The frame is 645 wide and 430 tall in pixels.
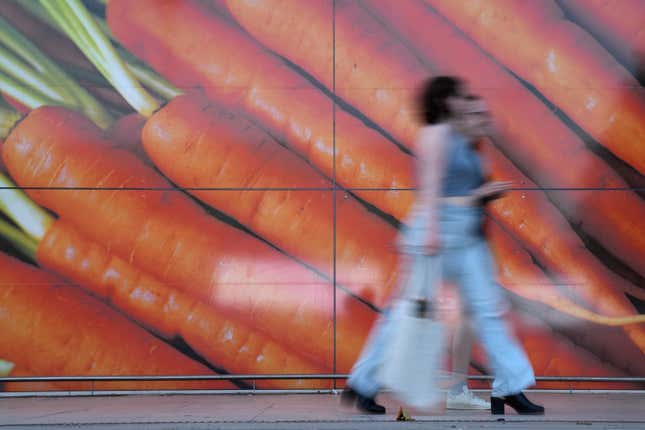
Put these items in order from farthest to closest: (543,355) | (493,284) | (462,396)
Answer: (543,355), (462,396), (493,284)

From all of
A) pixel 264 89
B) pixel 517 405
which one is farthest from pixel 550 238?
pixel 264 89

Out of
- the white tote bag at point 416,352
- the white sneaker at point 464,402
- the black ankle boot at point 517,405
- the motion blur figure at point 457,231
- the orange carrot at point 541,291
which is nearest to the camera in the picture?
the white tote bag at point 416,352

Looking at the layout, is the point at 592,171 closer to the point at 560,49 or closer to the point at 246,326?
the point at 560,49

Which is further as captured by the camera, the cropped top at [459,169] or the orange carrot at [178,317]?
the orange carrot at [178,317]

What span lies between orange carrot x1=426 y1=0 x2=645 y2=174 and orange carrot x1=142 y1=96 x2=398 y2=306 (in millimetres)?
1232

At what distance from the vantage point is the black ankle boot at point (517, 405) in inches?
156

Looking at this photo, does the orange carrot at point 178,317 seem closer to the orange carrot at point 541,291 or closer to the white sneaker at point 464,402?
the white sneaker at point 464,402

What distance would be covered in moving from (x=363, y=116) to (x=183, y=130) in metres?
1.05

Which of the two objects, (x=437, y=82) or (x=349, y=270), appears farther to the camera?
(x=349, y=270)

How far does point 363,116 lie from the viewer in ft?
17.0

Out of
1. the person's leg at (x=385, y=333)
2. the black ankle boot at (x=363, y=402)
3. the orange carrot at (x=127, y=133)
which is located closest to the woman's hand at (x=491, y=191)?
the person's leg at (x=385, y=333)

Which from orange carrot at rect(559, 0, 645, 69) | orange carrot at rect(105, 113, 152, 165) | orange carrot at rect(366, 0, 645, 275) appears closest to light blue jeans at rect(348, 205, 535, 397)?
orange carrot at rect(366, 0, 645, 275)

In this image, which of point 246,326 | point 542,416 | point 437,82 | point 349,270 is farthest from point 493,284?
point 246,326

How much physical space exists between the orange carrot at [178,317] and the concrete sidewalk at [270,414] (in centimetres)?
19
